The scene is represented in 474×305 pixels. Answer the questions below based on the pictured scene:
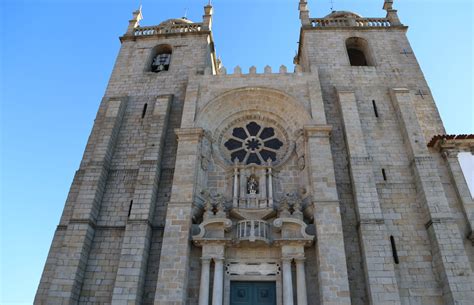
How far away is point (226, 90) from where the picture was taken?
15.3m

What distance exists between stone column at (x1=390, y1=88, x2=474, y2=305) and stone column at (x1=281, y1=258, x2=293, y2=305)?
4.33m

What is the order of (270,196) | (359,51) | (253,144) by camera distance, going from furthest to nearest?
(359,51), (253,144), (270,196)

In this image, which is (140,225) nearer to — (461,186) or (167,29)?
(461,186)

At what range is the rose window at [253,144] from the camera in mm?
14266

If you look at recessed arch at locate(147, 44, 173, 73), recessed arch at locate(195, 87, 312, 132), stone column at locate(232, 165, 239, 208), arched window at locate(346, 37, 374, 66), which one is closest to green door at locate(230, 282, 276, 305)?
stone column at locate(232, 165, 239, 208)

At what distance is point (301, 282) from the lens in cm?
1049

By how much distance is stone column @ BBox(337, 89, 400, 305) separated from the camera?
10086 mm

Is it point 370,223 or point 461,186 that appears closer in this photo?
point 370,223

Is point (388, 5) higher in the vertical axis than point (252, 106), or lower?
higher

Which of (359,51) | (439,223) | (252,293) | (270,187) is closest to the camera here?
(252,293)

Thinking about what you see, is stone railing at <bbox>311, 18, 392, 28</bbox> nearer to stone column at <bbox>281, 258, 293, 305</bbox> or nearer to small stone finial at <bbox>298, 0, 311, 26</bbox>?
small stone finial at <bbox>298, 0, 311, 26</bbox>

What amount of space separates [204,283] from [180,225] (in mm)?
1863

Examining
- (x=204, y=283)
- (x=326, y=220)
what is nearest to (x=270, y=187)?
(x=326, y=220)

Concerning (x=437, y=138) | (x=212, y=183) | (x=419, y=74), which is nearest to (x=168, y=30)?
(x=212, y=183)
